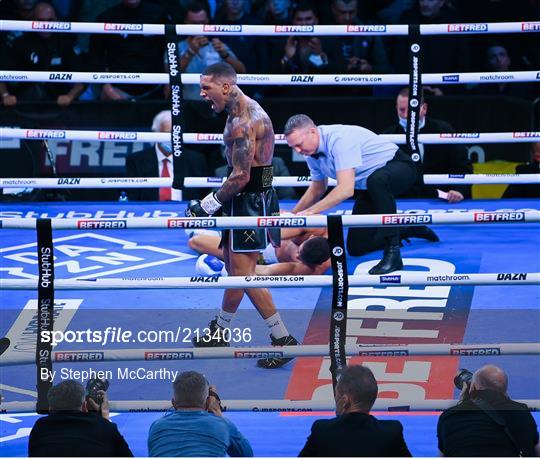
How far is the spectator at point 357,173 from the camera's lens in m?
7.71

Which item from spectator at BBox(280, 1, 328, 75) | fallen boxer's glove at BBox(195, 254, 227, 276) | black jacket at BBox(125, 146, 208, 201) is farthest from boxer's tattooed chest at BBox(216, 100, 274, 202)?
spectator at BBox(280, 1, 328, 75)

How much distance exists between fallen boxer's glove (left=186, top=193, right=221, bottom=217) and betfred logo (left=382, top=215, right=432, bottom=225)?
149cm

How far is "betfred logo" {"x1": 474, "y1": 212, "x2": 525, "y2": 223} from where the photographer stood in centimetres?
573

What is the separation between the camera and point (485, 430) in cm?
523

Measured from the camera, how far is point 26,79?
831 centimetres

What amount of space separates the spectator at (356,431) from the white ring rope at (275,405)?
0.70 meters

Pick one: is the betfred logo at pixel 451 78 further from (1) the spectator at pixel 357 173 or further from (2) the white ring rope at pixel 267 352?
(2) the white ring rope at pixel 267 352

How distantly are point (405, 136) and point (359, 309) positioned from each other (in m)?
1.66

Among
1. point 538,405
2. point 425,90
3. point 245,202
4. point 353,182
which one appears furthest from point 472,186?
point 538,405

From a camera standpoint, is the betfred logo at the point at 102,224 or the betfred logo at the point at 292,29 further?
the betfred logo at the point at 292,29

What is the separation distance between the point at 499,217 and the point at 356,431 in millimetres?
1387

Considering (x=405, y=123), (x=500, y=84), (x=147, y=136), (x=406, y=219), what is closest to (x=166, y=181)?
(x=147, y=136)

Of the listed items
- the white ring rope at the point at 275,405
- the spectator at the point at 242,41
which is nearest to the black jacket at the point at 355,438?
the white ring rope at the point at 275,405

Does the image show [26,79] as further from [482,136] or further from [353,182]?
[482,136]
